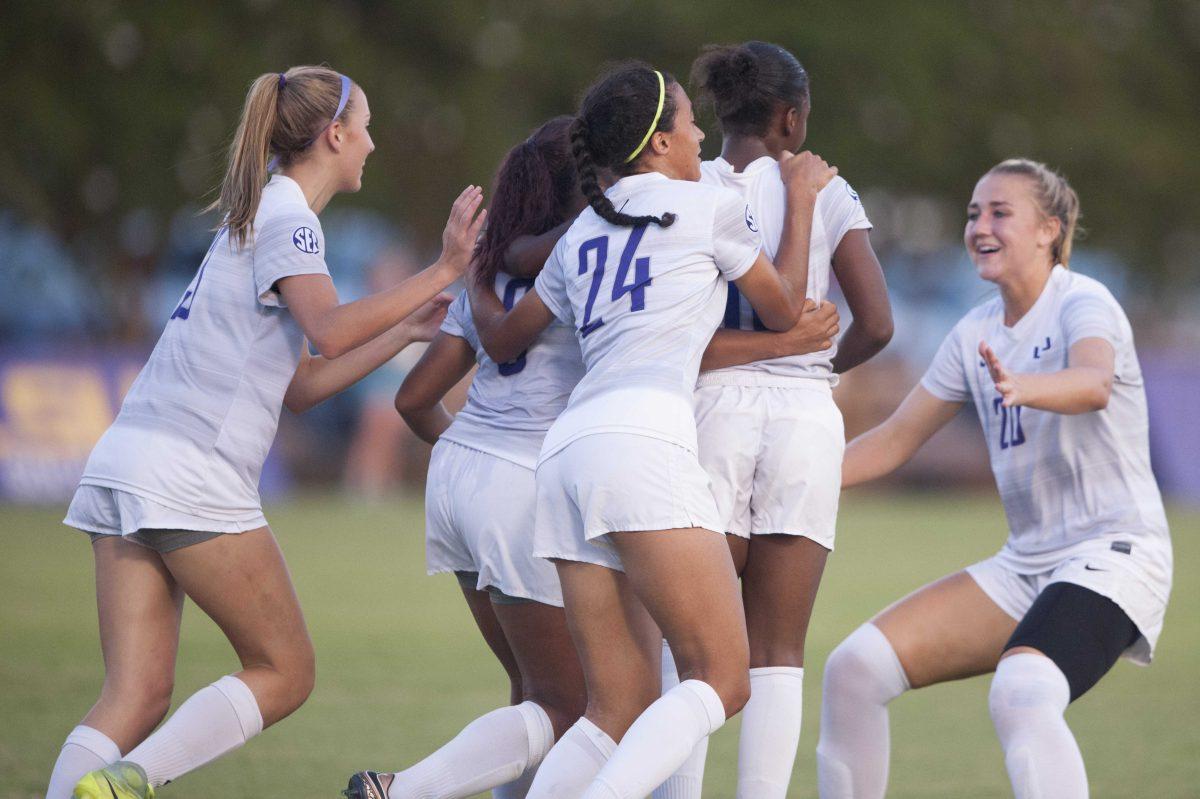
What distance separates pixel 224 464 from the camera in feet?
14.6

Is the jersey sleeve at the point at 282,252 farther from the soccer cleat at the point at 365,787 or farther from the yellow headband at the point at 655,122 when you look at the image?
the soccer cleat at the point at 365,787

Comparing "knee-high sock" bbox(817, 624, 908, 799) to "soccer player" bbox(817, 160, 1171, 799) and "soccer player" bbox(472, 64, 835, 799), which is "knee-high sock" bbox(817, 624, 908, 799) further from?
"soccer player" bbox(472, 64, 835, 799)

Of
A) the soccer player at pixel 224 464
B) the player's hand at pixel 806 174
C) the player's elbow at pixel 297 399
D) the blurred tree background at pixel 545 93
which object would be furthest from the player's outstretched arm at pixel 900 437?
the blurred tree background at pixel 545 93

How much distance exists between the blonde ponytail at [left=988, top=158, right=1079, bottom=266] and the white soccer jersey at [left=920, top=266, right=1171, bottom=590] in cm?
9

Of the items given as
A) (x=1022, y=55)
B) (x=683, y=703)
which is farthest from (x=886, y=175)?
(x=683, y=703)

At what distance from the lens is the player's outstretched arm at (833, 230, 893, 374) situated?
4.57 metres

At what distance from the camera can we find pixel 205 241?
21.7m

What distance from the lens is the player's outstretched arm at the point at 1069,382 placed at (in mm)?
4406

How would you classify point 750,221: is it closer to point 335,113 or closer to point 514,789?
point 335,113

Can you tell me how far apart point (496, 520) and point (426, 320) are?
28.3 inches

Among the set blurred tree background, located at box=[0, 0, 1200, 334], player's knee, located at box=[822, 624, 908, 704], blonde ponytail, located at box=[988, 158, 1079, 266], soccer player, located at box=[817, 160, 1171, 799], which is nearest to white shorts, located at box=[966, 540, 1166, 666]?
soccer player, located at box=[817, 160, 1171, 799]

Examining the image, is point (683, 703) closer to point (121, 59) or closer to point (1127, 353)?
point (1127, 353)

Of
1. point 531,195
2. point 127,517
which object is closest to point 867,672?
point 531,195

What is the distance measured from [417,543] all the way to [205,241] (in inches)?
384
